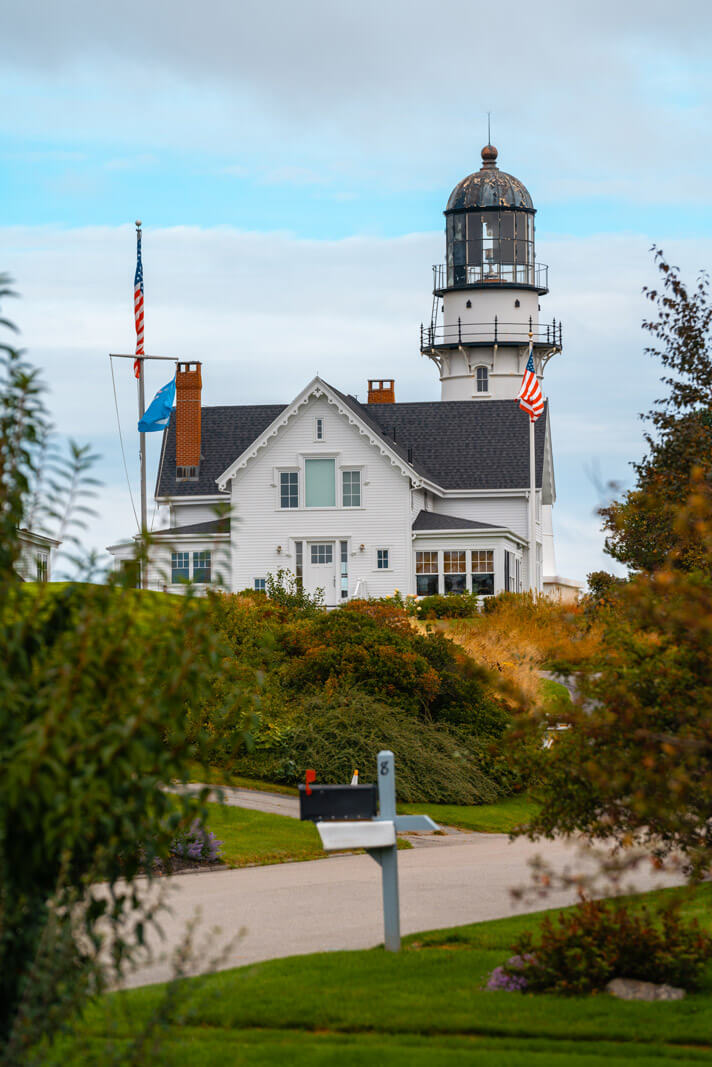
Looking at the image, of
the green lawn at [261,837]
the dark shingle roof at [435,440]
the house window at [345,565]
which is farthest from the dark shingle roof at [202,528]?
the green lawn at [261,837]

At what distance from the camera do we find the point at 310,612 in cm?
3362

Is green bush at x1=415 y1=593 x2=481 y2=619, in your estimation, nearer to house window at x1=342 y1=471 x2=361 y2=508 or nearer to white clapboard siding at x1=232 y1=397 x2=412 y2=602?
white clapboard siding at x1=232 y1=397 x2=412 y2=602

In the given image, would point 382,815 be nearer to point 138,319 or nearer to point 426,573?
point 138,319

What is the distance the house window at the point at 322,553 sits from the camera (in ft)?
156

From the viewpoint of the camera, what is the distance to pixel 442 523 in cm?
4750

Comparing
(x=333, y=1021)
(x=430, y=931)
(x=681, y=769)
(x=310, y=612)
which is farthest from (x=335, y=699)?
(x=681, y=769)

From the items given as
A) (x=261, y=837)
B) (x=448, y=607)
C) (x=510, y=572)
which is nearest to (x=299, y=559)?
(x=448, y=607)

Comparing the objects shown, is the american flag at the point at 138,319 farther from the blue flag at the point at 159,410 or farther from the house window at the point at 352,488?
the house window at the point at 352,488

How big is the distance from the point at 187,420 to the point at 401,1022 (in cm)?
4560

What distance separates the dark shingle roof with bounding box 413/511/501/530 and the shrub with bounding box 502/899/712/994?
37.0 meters

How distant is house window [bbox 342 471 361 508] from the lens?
47.5m

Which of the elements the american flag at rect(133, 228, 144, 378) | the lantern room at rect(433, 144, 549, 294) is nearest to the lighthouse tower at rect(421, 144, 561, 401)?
the lantern room at rect(433, 144, 549, 294)

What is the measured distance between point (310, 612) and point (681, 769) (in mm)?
27775

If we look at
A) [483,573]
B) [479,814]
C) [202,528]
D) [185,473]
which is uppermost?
[185,473]
